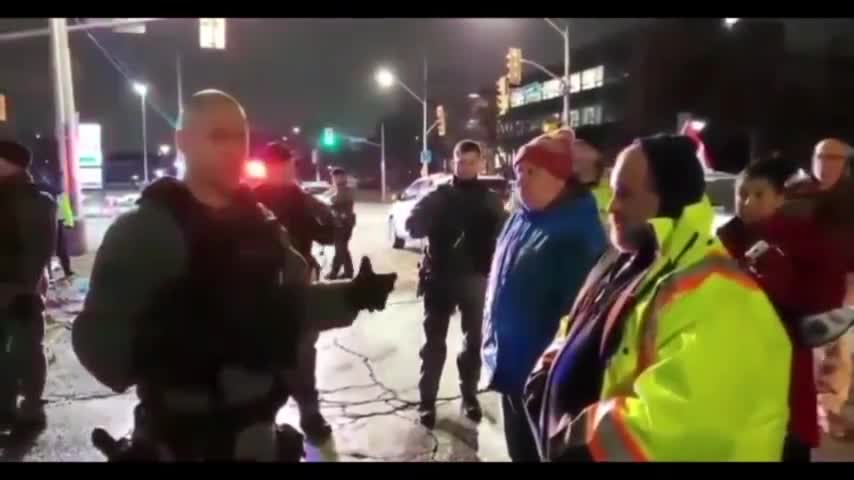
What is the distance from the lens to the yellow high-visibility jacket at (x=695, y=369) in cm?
151

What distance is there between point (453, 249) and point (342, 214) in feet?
18.0

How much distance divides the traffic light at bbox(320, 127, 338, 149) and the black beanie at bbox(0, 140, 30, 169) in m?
16.5

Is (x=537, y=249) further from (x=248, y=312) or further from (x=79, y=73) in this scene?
(x=79, y=73)

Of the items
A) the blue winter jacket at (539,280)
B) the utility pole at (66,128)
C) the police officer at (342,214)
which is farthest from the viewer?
the utility pole at (66,128)

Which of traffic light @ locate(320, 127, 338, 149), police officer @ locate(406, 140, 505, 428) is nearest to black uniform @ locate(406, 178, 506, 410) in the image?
police officer @ locate(406, 140, 505, 428)

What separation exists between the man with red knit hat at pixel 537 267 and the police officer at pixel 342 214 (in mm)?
6506

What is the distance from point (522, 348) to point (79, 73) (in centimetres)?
1258

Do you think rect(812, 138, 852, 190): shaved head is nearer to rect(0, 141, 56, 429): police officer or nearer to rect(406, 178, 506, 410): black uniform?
rect(406, 178, 506, 410): black uniform

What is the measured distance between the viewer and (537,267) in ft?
9.71

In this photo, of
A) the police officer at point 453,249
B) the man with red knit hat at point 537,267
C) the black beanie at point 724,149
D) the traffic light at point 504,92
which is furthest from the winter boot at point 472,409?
the traffic light at point 504,92

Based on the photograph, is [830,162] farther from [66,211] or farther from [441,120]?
[441,120]

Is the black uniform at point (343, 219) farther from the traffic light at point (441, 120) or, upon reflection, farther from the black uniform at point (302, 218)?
the traffic light at point (441, 120)
